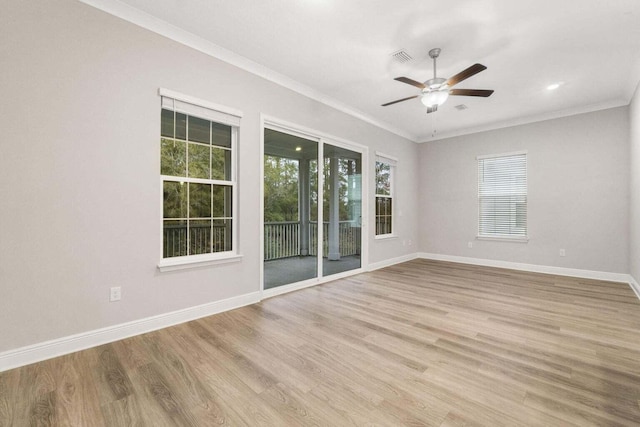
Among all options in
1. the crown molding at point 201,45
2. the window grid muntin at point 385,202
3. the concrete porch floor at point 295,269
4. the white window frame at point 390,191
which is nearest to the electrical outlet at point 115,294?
the concrete porch floor at point 295,269

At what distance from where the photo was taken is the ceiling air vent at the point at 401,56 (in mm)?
3206

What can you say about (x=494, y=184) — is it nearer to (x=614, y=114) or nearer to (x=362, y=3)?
(x=614, y=114)

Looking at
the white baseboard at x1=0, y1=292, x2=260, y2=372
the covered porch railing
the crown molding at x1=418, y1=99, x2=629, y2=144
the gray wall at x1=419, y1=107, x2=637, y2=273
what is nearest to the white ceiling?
the crown molding at x1=418, y1=99, x2=629, y2=144

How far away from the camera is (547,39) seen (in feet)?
9.73

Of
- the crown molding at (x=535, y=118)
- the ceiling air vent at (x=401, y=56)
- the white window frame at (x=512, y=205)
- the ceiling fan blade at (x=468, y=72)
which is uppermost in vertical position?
the ceiling air vent at (x=401, y=56)

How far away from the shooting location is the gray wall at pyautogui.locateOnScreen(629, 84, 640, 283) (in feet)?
12.5

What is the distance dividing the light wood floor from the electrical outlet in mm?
379

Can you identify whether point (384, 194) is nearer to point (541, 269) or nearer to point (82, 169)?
point (541, 269)

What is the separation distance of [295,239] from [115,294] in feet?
7.86

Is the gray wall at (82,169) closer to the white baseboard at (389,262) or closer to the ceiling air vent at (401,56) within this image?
the ceiling air vent at (401,56)

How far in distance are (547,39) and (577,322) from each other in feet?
9.80

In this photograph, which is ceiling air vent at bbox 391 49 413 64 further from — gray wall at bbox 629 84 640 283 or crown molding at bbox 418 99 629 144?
crown molding at bbox 418 99 629 144

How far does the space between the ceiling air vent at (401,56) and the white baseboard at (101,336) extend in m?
3.44

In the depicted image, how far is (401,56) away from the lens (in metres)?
3.29
